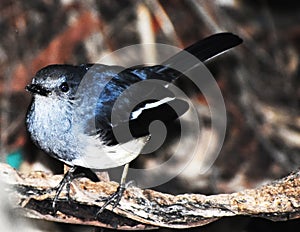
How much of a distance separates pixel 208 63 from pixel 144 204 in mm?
2648

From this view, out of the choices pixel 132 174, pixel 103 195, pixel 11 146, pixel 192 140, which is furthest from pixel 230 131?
pixel 103 195

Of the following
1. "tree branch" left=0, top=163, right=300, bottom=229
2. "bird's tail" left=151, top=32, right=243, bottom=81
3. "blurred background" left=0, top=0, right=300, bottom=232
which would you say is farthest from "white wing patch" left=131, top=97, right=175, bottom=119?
"blurred background" left=0, top=0, right=300, bottom=232

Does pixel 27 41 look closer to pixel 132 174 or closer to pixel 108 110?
pixel 132 174

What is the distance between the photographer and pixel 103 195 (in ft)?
12.8

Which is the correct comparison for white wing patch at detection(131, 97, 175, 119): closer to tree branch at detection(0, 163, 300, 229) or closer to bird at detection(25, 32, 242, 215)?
bird at detection(25, 32, 242, 215)

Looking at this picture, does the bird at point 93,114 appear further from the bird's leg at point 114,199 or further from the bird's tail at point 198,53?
the bird's tail at point 198,53

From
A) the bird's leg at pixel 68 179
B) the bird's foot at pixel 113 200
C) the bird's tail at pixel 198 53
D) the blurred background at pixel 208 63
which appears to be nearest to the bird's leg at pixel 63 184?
the bird's leg at pixel 68 179

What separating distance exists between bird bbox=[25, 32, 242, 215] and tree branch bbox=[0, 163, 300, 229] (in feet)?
0.20

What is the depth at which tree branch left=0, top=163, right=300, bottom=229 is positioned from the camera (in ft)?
11.9

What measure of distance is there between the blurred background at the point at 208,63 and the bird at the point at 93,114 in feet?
3.95

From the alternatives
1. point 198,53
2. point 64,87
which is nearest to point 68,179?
point 64,87

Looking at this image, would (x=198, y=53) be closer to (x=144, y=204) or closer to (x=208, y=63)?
(x=144, y=204)

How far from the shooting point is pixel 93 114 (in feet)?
13.2

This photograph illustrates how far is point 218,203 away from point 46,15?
10.3ft
